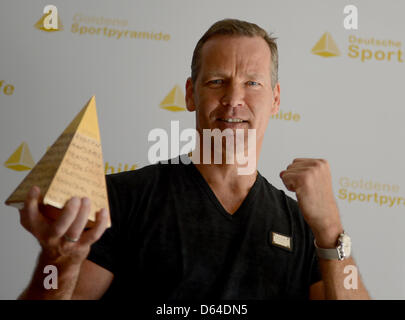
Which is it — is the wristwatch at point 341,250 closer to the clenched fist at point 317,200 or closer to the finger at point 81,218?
the clenched fist at point 317,200

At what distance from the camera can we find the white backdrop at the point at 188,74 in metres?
1.87

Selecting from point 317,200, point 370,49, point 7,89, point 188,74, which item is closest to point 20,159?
point 7,89

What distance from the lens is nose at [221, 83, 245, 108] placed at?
3.94ft

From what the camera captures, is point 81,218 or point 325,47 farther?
point 325,47

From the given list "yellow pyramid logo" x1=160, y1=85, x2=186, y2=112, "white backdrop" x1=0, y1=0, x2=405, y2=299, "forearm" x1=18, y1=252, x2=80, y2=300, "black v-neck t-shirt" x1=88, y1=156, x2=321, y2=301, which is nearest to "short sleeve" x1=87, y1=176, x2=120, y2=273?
"black v-neck t-shirt" x1=88, y1=156, x2=321, y2=301

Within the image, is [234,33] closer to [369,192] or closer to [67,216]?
[67,216]

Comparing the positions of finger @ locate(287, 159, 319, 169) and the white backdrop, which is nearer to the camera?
finger @ locate(287, 159, 319, 169)

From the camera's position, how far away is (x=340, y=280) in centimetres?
111

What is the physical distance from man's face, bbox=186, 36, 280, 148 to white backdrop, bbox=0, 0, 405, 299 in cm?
72

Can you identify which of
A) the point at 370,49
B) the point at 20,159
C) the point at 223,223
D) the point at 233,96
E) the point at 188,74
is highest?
the point at 370,49

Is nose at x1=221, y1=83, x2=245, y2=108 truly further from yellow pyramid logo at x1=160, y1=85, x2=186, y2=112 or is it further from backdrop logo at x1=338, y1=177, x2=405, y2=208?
backdrop logo at x1=338, y1=177, x2=405, y2=208

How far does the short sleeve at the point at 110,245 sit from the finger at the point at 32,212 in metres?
0.29

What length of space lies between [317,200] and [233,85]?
378 mm

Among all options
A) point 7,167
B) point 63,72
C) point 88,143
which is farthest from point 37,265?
point 63,72
